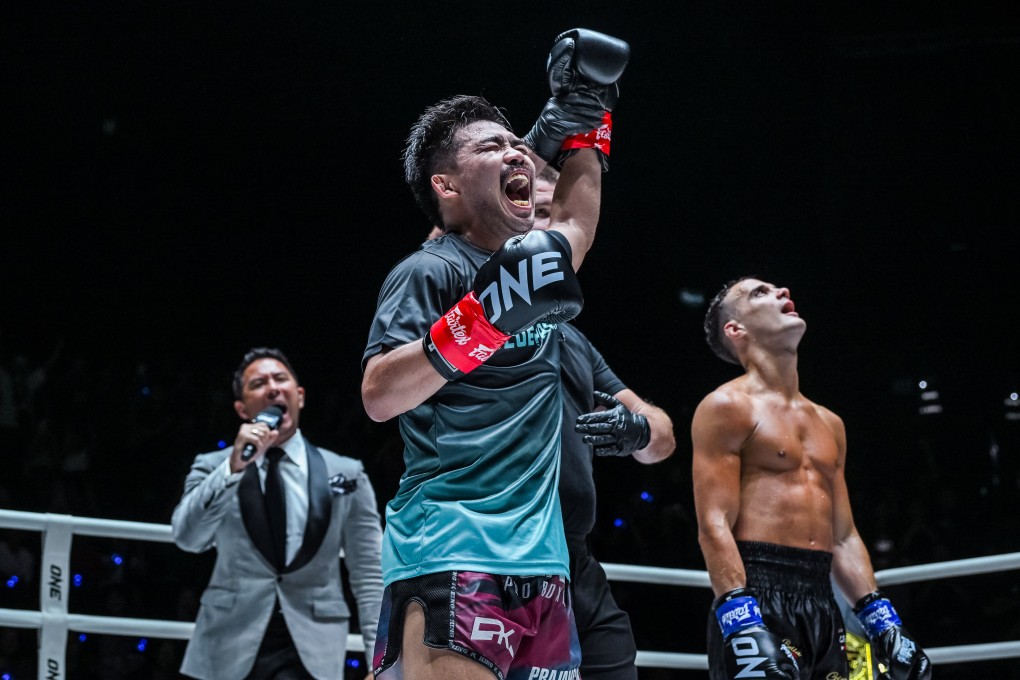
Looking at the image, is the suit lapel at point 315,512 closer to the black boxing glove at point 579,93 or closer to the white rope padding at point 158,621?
the white rope padding at point 158,621

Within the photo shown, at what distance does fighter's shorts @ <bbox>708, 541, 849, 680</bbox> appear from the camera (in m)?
2.79

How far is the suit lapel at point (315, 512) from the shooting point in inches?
119

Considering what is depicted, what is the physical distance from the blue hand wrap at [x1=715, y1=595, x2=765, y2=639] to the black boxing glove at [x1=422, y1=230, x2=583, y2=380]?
1.58 metres

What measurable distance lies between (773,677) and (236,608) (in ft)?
4.80

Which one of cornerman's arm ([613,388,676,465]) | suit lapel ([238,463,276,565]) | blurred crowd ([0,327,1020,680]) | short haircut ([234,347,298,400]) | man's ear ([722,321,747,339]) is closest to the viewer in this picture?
cornerman's arm ([613,388,676,465])

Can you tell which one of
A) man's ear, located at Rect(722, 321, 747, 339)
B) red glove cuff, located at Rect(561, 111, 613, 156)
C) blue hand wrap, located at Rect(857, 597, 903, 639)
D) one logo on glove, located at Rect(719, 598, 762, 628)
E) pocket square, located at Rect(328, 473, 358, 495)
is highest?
man's ear, located at Rect(722, 321, 747, 339)

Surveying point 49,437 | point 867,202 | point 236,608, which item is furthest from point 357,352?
point 236,608

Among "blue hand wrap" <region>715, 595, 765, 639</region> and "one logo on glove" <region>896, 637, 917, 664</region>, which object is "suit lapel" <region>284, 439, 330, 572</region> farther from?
"one logo on glove" <region>896, 637, 917, 664</region>

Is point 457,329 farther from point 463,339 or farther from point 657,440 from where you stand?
point 657,440

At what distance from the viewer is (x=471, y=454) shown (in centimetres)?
138

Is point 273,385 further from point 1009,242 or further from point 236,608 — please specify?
point 1009,242

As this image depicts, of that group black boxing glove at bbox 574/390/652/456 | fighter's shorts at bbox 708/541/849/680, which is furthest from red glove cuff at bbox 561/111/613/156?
fighter's shorts at bbox 708/541/849/680

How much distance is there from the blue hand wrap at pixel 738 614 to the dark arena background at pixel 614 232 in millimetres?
3263

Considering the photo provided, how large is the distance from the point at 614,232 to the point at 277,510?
4786 mm
